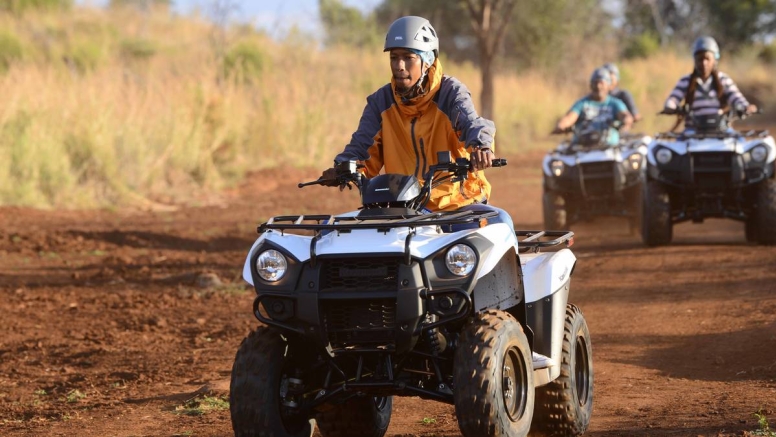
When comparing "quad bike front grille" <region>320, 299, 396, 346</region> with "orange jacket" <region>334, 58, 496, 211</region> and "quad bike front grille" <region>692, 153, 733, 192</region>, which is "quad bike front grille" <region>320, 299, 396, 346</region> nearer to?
"orange jacket" <region>334, 58, 496, 211</region>

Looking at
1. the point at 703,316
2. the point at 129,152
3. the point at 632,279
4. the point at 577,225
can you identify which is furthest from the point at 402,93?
the point at 129,152

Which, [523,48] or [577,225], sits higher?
[523,48]

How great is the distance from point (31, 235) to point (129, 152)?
391 cm

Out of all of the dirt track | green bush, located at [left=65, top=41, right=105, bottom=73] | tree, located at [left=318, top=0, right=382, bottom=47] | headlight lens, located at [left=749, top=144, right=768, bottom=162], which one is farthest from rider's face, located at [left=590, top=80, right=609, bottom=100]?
tree, located at [left=318, top=0, right=382, bottom=47]

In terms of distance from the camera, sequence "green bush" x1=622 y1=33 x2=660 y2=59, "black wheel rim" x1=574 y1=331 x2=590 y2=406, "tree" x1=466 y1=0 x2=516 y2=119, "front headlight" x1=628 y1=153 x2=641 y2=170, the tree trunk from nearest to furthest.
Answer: "black wheel rim" x1=574 y1=331 x2=590 y2=406
"front headlight" x1=628 y1=153 x2=641 y2=170
"tree" x1=466 y1=0 x2=516 y2=119
the tree trunk
"green bush" x1=622 y1=33 x2=660 y2=59

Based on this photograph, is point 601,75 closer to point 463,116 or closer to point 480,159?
point 463,116

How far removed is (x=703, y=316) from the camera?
9.02m

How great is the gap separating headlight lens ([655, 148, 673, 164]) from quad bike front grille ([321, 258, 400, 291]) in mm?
8003

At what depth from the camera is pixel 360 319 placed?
4.91 m

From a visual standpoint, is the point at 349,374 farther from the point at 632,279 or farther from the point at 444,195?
the point at 632,279

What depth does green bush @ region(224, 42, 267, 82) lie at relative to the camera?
23.2 metres

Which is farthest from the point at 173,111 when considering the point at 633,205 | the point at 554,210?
the point at 633,205

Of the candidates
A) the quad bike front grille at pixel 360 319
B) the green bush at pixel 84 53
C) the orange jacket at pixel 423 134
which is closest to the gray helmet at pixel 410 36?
the orange jacket at pixel 423 134

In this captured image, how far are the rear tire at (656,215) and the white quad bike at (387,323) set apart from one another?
7.30 m
